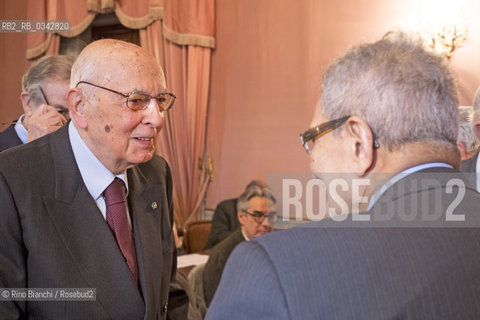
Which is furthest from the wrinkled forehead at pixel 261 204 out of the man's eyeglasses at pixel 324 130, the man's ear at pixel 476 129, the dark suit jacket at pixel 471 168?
the man's eyeglasses at pixel 324 130

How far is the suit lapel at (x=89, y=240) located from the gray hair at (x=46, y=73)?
0.62 m

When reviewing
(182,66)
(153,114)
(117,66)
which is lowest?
(153,114)

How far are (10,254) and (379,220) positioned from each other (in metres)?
0.94

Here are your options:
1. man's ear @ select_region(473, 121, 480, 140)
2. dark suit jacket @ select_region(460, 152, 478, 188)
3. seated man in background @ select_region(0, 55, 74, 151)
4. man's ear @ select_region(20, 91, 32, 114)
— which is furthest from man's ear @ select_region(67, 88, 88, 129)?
dark suit jacket @ select_region(460, 152, 478, 188)

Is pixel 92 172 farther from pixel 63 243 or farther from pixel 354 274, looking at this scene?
pixel 354 274

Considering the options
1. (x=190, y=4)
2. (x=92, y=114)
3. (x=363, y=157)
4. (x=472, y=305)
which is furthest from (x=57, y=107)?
(x=190, y=4)

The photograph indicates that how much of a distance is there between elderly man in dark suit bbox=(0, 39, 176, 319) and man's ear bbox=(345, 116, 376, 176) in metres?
0.76

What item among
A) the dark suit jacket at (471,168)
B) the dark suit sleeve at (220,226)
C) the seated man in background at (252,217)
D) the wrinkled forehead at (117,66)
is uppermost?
the wrinkled forehead at (117,66)

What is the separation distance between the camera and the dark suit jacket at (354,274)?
757 millimetres

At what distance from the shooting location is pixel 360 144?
0.95 meters

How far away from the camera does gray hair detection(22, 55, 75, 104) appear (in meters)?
1.99

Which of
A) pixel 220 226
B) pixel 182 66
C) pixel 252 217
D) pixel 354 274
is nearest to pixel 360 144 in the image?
pixel 354 274

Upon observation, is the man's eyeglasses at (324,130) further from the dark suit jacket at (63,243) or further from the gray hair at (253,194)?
the gray hair at (253,194)

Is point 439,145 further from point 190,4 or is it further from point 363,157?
point 190,4
